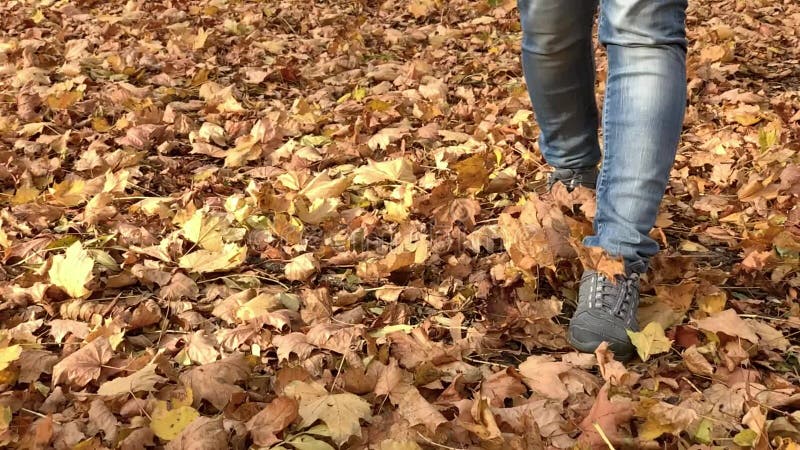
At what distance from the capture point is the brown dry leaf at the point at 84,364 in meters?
1.39

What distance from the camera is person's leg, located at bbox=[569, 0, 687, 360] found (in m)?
1.44

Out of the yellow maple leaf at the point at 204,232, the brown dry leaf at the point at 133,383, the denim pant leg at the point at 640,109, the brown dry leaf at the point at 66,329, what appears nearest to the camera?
the brown dry leaf at the point at 133,383

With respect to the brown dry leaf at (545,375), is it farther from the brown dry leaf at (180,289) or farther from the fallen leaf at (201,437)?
the brown dry leaf at (180,289)

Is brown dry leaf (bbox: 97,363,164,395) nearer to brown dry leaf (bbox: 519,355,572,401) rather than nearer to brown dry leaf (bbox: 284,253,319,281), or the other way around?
brown dry leaf (bbox: 284,253,319,281)

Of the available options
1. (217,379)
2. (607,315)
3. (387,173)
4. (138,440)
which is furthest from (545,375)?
(387,173)

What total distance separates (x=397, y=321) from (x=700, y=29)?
3.18m

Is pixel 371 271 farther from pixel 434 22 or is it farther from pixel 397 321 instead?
pixel 434 22

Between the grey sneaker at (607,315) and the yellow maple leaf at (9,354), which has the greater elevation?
the yellow maple leaf at (9,354)

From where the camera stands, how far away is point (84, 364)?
1.41 meters

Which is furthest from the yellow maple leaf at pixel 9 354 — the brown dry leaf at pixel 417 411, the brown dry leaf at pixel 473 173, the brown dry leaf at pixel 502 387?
the brown dry leaf at pixel 473 173

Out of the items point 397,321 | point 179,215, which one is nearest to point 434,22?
point 179,215

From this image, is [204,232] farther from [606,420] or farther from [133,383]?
[606,420]

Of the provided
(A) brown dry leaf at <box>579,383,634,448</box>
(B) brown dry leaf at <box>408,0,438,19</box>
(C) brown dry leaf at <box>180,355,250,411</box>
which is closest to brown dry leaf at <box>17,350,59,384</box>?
(C) brown dry leaf at <box>180,355,250,411</box>

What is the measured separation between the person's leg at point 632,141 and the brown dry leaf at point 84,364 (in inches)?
38.6
